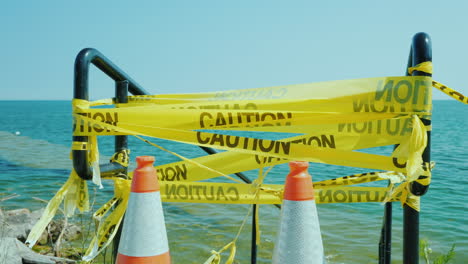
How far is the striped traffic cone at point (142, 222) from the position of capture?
2.19m

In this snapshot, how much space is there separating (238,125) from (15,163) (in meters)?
23.4

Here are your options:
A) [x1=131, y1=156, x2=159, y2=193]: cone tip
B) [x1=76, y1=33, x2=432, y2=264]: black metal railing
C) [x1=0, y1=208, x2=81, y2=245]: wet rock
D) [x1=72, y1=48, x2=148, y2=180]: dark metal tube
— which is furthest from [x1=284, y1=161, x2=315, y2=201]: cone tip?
[x1=0, y1=208, x2=81, y2=245]: wet rock

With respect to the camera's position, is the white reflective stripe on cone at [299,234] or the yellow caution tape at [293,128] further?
the yellow caution tape at [293,128]

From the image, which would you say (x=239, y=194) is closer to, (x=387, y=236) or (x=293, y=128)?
(x=293, y=128)

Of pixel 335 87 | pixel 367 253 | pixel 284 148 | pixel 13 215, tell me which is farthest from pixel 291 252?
pixel 13 215

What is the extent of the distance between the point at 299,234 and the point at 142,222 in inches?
32.4

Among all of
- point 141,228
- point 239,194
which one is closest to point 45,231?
point 141,228

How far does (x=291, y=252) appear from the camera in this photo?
2.05m

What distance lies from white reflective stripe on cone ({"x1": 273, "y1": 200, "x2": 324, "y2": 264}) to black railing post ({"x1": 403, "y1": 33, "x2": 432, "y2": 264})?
0.55m

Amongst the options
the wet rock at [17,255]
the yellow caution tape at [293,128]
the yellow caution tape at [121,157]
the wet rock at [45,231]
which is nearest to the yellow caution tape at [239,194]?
the yellow caution tape at [293,128]

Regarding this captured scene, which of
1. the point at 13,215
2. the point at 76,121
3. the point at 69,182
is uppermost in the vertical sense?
the point at 76,121

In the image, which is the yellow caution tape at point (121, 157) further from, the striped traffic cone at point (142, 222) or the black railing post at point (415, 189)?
the black railing post at point (415, 189)

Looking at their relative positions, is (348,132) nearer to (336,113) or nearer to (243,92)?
(336,113)

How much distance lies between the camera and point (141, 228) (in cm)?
220
